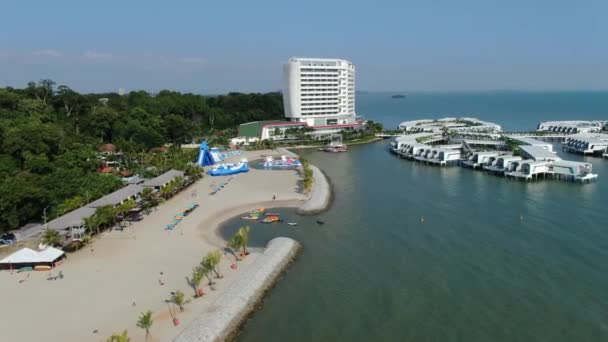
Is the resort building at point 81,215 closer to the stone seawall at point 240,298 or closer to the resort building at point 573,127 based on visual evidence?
the stone seawall at point 240,298

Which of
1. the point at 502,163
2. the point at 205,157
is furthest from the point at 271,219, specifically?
the point at 502,163

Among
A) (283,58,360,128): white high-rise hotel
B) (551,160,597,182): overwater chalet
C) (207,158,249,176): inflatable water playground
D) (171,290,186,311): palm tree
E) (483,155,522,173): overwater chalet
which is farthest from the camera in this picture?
(283,58,360,128): white high-rise hotel

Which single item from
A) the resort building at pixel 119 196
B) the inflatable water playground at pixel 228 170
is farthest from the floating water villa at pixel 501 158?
the resort building at pixel 119 196

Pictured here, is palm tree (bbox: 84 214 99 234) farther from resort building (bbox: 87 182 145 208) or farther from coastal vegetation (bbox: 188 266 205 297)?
coastal vegetation (bbox: 188 266 205 297)

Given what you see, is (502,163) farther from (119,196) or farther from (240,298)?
(119,196)

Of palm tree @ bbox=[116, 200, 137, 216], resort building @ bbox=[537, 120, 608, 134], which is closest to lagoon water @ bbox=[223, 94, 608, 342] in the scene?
palm tree @ bbox=[116, 200, 137, 216]

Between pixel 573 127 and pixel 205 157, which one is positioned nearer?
pixel 205 157

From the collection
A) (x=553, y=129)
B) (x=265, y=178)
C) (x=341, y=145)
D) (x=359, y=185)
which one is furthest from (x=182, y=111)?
(x=553, y=129)
